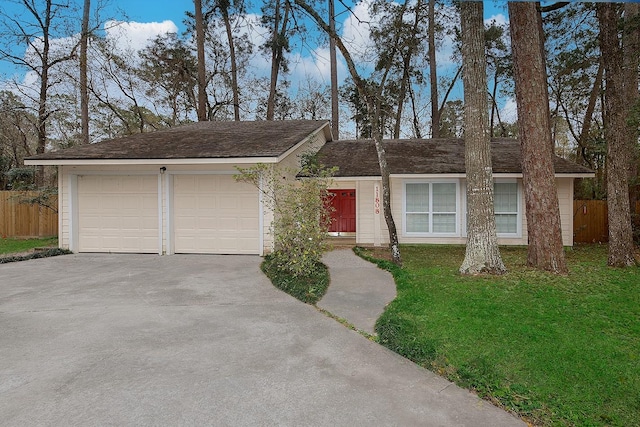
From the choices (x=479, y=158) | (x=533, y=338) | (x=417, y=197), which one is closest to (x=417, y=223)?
(x=417, y=197)

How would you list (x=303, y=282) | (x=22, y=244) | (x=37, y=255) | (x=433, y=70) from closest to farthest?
(x=303, y=282)
(x=37, y=255)
(x=22, y=244)
(x=433, y=70)

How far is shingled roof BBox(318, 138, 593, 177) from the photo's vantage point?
36.0ft

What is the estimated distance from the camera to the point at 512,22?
24.0 ft

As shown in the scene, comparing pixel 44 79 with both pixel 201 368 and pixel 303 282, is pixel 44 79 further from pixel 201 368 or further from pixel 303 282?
pixel 201 368

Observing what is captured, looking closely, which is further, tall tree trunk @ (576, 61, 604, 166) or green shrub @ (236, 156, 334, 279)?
tall tree trunk @ (576, 61, 604, 166)

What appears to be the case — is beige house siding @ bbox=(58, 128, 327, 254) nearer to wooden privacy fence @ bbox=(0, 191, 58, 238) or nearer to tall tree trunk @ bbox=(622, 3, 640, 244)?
wooden privacy fence @ bbox=(0, 191, 58, 238)

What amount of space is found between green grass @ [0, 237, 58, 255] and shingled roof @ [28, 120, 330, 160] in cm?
312

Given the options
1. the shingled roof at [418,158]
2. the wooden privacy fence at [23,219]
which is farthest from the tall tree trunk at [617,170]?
the wooden privacy fence at [23,219]

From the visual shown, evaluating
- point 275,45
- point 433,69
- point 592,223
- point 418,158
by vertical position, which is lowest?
point 592,223

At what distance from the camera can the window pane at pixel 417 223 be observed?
11477 millimetres

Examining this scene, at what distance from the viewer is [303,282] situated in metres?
6.54

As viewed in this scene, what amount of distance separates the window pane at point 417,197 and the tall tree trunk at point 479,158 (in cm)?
429

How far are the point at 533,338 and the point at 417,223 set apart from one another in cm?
759

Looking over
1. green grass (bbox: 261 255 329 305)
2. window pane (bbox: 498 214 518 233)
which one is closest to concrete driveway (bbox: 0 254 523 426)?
green grass (bbox: 261 255 329 305)
